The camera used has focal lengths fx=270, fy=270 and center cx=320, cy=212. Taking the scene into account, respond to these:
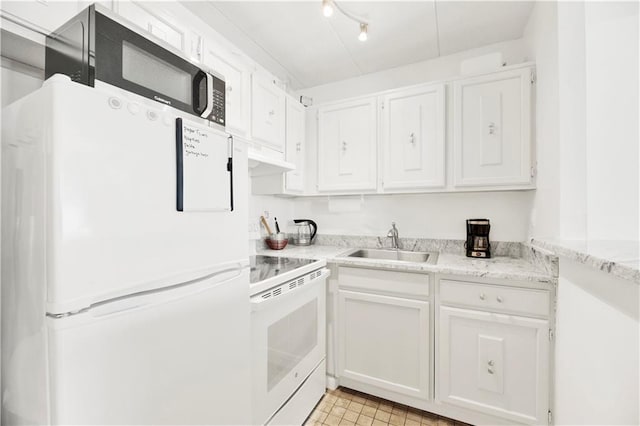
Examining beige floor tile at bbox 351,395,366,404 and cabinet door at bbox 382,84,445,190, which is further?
cabinet door at bbox 382,84,445,190

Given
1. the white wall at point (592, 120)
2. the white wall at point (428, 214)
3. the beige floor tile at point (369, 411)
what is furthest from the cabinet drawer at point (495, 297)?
the beige floor tile at point (369, 411)

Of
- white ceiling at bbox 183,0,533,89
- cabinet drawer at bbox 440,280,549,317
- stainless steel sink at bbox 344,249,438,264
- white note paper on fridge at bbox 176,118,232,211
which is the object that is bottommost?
cabinet drawer at bbox 440,280,549,317

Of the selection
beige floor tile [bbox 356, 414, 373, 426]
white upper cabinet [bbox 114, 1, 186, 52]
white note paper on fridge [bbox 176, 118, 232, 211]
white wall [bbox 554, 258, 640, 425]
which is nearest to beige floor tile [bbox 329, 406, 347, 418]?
beige floor tile [bbox 356, 414, 373, 426]

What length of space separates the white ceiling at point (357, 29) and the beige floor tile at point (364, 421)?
2440mm

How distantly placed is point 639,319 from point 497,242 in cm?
144

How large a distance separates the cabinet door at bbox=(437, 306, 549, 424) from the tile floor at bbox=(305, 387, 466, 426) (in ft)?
0.60

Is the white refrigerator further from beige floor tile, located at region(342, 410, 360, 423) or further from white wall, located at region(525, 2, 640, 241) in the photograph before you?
white wall, located at region(525, 2, 640, 241)

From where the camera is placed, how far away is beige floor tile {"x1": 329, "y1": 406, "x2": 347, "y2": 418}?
1.62 metres

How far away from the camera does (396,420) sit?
5.19 feet

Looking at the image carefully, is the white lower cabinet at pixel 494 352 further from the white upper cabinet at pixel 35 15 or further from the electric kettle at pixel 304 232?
the white upper cabinet at pixel 35 15

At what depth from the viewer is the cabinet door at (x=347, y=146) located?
2096 mm

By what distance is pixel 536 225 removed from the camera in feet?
5.49

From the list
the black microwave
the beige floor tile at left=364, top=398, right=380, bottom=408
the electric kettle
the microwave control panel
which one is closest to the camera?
the black microwave

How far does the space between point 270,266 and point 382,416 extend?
1.12 m
